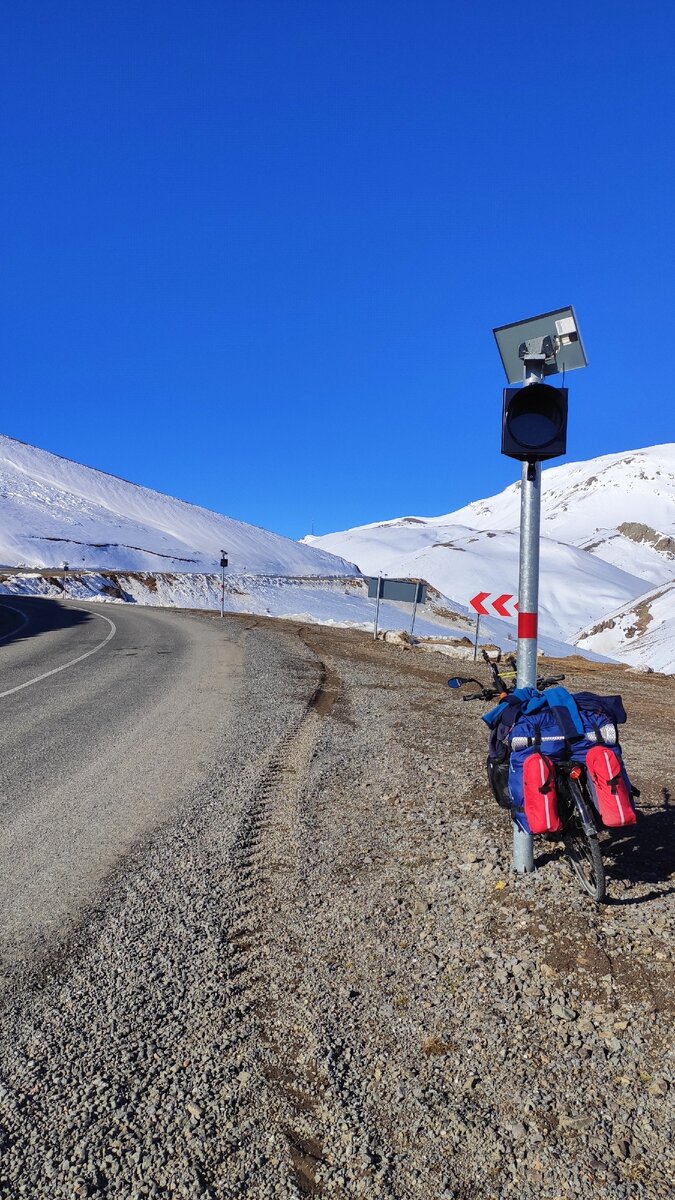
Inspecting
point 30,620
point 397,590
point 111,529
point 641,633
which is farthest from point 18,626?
point 111,529

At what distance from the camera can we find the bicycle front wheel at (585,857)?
12.1 feet

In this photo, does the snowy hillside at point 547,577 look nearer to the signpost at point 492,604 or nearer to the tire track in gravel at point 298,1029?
the signpost at point 492,604

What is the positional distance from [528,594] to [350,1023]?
256 centimetres

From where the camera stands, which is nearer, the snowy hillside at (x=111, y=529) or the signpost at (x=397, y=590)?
the signpost at (x=397, y=590)

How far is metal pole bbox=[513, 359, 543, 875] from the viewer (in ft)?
13.6

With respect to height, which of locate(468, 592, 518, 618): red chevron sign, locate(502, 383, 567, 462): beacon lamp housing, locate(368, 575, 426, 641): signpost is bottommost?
locate(468, 592, 518, 618): red chevron sign

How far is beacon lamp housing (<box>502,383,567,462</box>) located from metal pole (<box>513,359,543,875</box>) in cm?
17

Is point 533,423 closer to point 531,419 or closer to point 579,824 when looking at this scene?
point 531,419

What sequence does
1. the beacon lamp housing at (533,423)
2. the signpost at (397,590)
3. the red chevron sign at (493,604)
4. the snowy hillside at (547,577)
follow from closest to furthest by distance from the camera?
the beacon lamp housing at (533,423) → the red chevron sign at (493,604) → the signpost at (397,590) → the snowy hillside at (547,577)

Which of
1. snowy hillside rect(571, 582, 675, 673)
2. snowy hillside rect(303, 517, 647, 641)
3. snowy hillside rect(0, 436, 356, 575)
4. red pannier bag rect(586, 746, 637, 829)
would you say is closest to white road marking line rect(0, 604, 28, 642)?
red pannier bag rect(586, 746, 637, 829)

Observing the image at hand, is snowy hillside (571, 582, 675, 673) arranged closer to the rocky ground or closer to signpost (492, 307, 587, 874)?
signpost (492, 307, 587, 874)

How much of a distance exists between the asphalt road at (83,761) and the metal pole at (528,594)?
2640 millimetres

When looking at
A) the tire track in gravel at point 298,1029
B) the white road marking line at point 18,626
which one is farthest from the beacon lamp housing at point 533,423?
the white road marking line at point 18,626

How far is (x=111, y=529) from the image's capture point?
13100 centimetres
